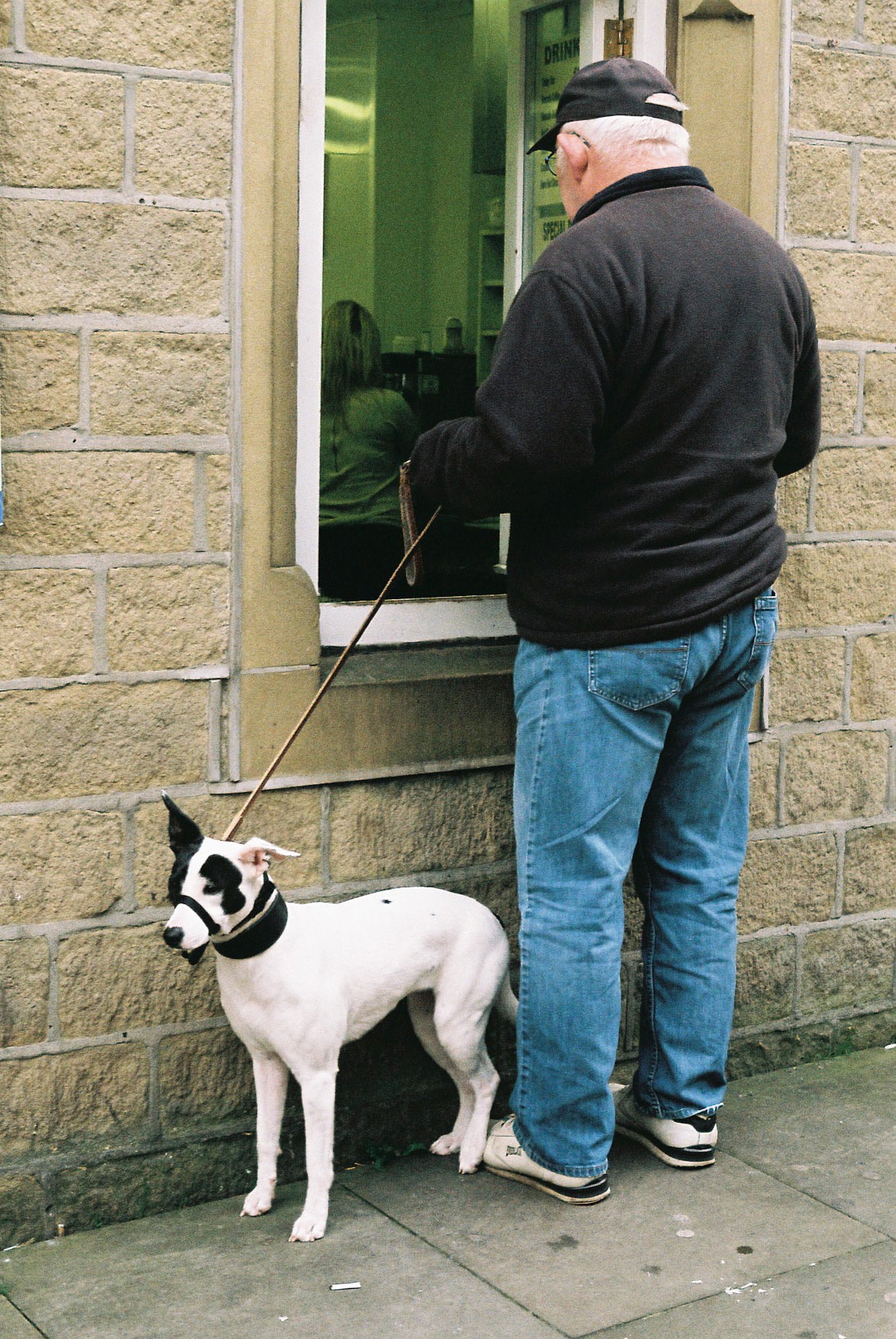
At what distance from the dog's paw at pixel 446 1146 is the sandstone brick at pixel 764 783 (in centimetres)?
120

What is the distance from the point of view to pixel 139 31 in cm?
347

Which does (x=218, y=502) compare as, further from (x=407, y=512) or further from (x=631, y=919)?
(x=631, y=919)

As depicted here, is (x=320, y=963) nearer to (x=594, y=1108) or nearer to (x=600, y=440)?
(x=594, y=1108)

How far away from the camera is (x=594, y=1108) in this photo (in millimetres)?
3680

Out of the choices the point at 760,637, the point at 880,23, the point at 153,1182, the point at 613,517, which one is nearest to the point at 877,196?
the point at 880,23

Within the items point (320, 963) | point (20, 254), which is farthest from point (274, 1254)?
point (20, 254)

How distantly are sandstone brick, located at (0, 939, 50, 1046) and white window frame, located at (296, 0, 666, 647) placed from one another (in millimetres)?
1039

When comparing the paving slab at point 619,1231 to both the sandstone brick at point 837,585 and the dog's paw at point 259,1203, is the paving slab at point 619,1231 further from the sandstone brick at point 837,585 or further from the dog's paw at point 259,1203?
the sandstone brick at point 837,585

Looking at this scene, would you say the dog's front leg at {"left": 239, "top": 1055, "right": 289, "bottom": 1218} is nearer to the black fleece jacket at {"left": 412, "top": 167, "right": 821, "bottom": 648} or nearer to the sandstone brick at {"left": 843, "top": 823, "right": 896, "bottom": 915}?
the black fleece jacket at {"left": 412, "top": 167, "right": 821, "bottom": 648}

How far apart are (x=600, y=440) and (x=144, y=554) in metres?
1.01

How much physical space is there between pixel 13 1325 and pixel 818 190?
3396mm

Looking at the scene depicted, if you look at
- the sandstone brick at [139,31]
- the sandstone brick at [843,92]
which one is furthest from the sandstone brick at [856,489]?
the sandstone brick at [139,31]

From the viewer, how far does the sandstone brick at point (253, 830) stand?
368 centimetres

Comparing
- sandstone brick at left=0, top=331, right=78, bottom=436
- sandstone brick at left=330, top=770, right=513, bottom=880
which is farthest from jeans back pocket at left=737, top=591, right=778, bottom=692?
sandstone brick at left=0, top=331, right=78, bottom=436
